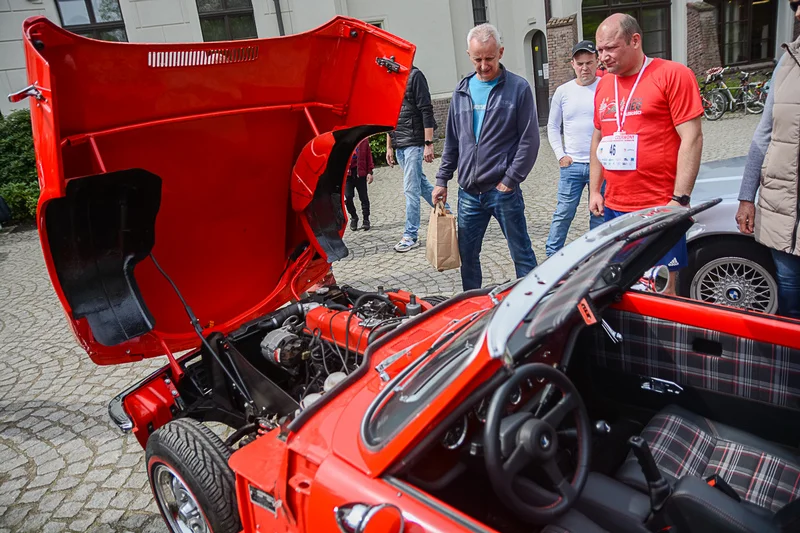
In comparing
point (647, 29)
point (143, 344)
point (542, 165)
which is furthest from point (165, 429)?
point (647, 29)

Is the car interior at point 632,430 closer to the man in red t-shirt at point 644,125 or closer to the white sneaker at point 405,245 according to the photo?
the man in red t-shirt at point 644,125

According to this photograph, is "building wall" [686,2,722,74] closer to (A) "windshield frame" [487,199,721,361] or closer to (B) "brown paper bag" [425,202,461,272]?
(B) "brown paper bag" [425,202,461,272]

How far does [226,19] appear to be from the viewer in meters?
13.4

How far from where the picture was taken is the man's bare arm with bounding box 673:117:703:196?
121 inches

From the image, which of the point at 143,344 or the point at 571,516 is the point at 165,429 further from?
the point at 571,516

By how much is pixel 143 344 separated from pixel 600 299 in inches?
93.0

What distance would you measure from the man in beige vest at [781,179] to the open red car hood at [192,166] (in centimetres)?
188

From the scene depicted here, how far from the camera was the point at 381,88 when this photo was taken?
10.8 feet

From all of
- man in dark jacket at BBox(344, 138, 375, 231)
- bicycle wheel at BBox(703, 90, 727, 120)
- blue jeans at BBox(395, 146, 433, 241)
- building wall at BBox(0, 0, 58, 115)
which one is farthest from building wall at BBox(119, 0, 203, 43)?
bicycle wheel at BBox(703, 90, 727, 120)

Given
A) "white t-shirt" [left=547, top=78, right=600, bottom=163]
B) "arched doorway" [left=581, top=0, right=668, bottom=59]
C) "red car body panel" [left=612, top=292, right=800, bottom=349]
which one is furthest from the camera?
"arched doorway" [left=581, top=0, right=668, bottom=59]

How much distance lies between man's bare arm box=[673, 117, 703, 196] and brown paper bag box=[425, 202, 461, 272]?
66.1 inches

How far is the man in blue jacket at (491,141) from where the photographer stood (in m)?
3.84

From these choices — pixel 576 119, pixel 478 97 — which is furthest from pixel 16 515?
pixel 576 119

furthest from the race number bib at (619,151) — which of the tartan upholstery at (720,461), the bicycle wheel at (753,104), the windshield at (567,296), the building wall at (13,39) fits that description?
the building wall at (13,39)
